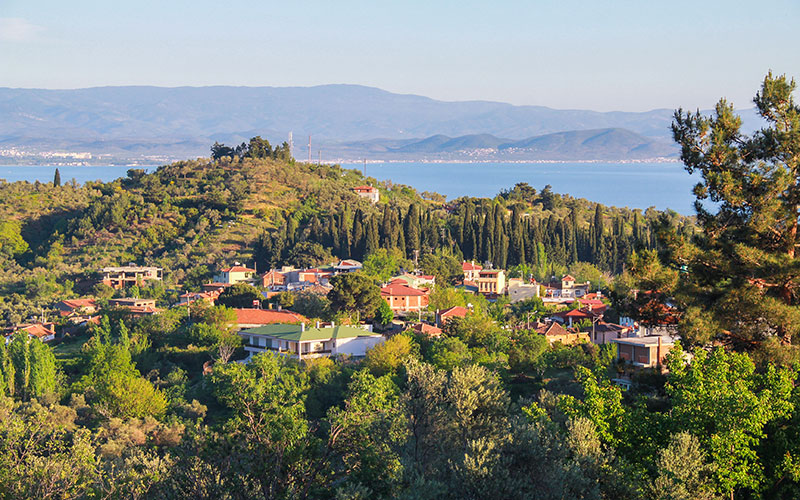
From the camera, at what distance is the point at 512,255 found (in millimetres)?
51062

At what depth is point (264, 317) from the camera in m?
34.2

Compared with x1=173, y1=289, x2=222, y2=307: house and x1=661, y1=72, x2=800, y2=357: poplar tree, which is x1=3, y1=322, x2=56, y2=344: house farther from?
x1=661, y1=72, x2=800, y2=357: poplar tree

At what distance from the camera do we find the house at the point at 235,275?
46.7m

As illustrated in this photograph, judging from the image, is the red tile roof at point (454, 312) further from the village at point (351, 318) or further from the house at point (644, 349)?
the house at point (644, 349)

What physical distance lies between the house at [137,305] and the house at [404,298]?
28.4 ft

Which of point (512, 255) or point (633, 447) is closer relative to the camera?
point (633, 447)

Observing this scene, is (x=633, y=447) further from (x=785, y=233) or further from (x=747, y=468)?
(x=785, y=233)

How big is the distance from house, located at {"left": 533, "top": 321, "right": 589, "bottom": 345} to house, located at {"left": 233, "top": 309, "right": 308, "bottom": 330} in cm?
818

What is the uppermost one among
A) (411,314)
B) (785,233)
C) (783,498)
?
(785,233)

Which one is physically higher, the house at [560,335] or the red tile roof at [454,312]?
the red tile roof at [454,312]

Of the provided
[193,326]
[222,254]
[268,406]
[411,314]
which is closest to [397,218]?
[222,254]

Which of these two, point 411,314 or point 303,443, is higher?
point 303,443

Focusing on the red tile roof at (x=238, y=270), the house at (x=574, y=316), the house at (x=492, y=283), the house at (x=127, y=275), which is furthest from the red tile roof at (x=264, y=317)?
the house at (x=127, y=275)

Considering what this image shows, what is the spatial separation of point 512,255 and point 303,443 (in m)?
39.4
